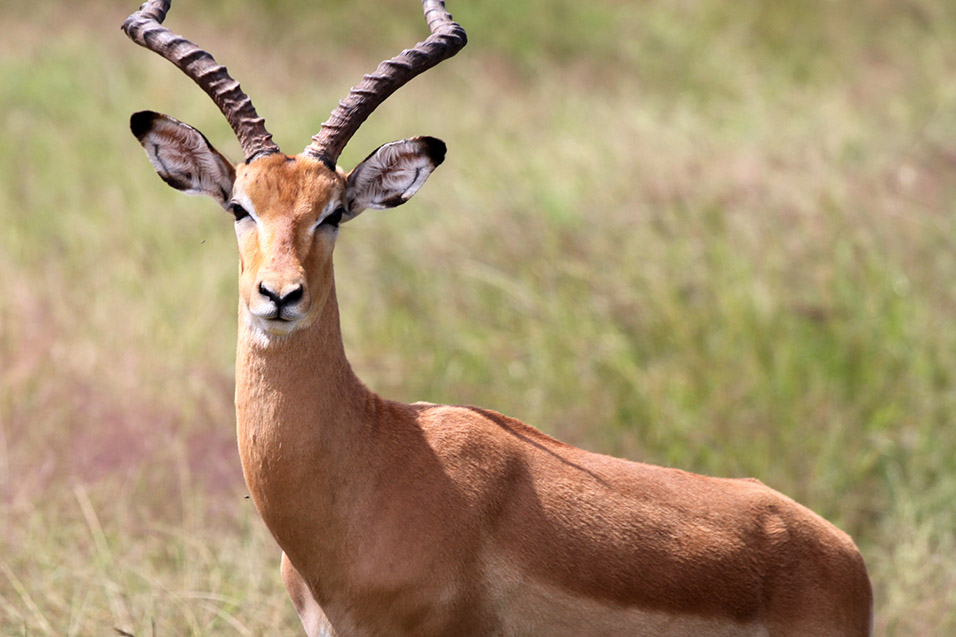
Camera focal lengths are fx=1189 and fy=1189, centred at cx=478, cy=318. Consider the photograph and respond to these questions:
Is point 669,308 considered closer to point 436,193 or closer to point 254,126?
point 436,193

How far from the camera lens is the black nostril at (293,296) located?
3676 mm

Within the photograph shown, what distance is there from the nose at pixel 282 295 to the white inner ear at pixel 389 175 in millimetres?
696

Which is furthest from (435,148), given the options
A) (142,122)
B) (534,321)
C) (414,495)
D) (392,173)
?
(534,321)

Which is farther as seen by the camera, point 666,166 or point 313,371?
point 666,166

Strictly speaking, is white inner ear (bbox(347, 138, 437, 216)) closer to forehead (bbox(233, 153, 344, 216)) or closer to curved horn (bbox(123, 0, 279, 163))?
forehead (bbox(233, 153, 344, 216))

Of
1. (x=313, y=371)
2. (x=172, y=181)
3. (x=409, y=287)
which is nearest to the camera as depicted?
(x=313, y=371)

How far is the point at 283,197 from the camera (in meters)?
3.97

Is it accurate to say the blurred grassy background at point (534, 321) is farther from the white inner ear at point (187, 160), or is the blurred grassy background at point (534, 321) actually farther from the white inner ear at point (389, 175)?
the white inner ear at point (389, 175)

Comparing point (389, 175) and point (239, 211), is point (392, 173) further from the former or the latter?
point (239, 211)

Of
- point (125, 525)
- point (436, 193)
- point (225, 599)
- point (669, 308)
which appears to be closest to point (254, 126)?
point (225, 599)

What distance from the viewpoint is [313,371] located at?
4.03 metres

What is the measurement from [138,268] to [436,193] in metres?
2.60

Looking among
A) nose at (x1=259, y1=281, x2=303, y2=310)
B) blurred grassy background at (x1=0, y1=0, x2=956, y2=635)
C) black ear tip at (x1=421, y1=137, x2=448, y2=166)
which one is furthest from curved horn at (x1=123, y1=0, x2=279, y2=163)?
blurred grassy background at (x1=0, y1=0, x2=956, y2=635)

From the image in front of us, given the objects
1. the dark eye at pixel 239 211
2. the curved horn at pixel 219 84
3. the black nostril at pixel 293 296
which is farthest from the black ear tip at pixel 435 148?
the black nostril at pixel 293 296
